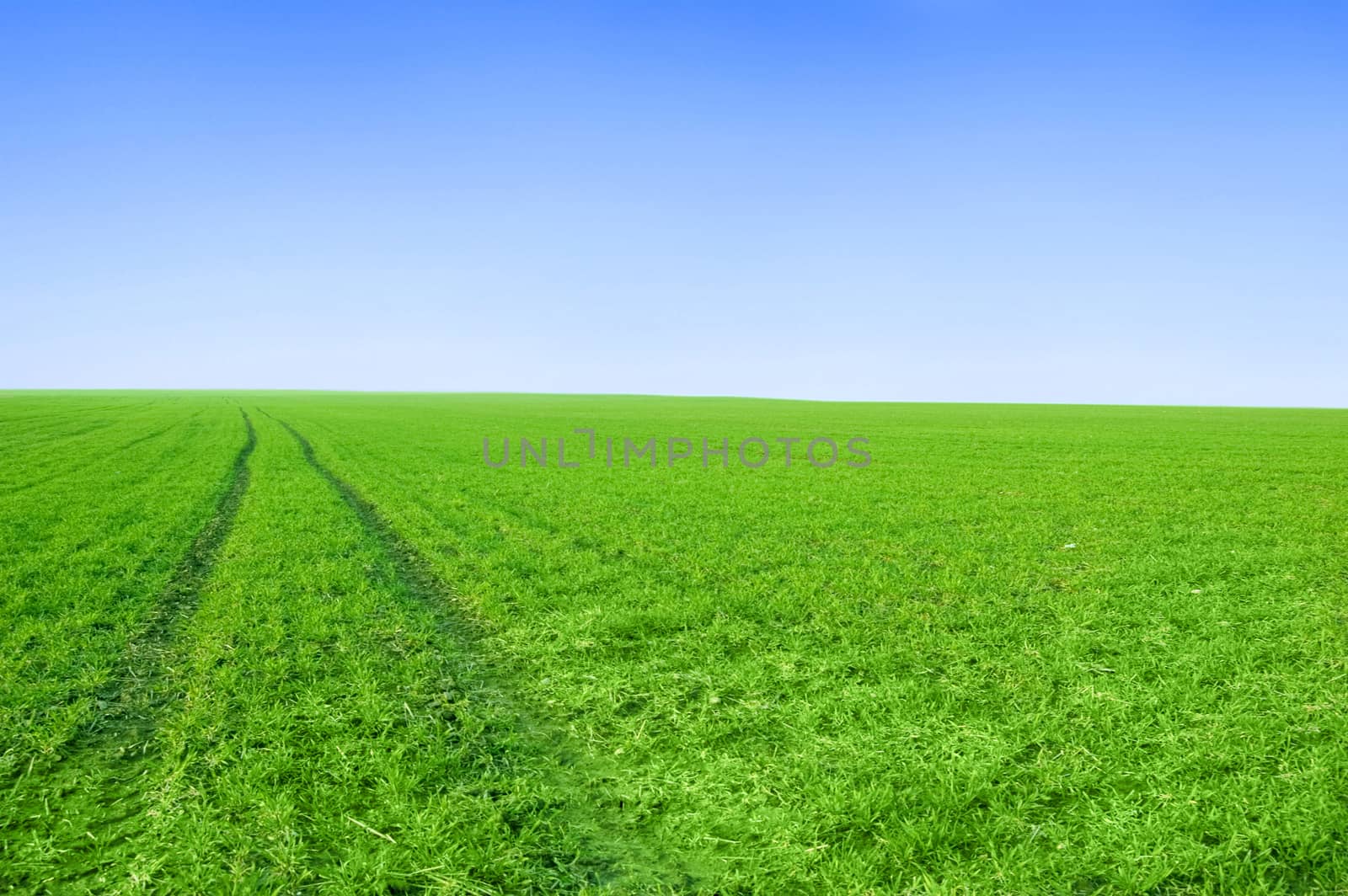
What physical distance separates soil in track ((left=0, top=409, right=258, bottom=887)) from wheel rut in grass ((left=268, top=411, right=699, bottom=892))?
2679mm

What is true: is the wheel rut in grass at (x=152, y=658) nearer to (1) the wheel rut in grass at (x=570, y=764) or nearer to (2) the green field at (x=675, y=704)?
(2) the green field at (x=675, y=704)

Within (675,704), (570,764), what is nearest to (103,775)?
(570,764)

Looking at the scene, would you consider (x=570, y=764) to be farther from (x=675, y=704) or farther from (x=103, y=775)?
(x=103, y=775)

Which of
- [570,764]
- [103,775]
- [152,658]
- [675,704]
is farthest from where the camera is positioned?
[152,658]

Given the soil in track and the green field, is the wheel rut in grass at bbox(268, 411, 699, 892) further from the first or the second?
the soil in track

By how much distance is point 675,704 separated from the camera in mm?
6324

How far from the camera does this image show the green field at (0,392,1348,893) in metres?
4.29

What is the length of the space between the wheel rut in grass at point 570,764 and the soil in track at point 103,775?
2.68 meters

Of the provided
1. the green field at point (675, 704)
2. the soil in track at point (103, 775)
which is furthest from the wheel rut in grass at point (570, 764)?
the soil in track at point (103, 775)

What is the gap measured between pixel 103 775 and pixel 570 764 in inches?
137

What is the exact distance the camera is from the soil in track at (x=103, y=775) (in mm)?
4457

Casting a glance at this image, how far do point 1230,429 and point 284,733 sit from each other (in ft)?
181

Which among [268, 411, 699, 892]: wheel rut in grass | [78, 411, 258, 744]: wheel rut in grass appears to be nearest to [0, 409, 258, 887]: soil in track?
[78, 411, 258, 744]: wheel rut in grass

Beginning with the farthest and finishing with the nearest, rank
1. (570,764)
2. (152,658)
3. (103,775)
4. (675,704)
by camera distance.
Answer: (152,658)
(675,704)
(570,764)
(103,775)
